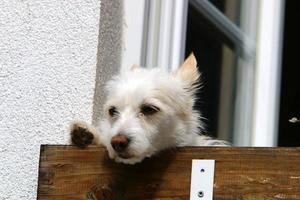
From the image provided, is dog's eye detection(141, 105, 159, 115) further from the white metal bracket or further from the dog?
the white metal bracket

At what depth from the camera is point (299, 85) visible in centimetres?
297

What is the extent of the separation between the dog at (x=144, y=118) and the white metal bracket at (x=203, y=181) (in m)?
0.18

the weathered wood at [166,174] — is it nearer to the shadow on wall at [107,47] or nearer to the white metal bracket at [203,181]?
the white metal bracket at [203,181]

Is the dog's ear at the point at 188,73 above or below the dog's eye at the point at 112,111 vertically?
above

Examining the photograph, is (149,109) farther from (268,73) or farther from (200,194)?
(268,73)

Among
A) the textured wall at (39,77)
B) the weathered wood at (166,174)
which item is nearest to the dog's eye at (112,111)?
the weathered wood at (166,174)

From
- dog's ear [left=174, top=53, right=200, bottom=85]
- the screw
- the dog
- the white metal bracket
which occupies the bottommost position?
the screw

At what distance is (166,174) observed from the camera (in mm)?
2061

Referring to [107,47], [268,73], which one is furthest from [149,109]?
[268,73]

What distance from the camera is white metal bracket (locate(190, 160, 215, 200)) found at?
6.53 ft

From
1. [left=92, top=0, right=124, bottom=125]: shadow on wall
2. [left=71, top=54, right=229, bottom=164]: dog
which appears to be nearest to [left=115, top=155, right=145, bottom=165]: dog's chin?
[left=71, top=54, right=229, bottom=164]: dog

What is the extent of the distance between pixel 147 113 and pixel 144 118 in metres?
0.02

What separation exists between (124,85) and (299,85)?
1.00 meters

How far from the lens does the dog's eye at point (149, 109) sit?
7.19 ft
